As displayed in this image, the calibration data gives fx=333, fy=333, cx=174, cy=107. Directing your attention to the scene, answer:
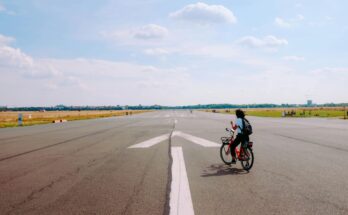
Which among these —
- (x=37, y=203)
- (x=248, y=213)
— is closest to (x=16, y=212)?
(x=37, y=203)

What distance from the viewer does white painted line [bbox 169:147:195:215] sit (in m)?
4.65

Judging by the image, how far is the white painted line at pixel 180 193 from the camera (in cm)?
465

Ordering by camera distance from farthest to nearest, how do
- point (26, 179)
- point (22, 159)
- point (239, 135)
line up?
point (22, 159), point (239, 135), point (26, 179)

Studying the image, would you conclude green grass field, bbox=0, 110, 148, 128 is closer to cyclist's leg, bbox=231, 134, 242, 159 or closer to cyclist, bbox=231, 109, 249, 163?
cyclist's leg, bbox=231, 134, 242, 159

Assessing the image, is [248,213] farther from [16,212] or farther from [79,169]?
[79,169]

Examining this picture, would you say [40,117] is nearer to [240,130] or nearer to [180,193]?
[240,130]

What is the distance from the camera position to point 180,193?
5.58 meters

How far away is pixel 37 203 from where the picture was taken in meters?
5.12

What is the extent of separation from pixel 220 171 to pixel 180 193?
2244mm

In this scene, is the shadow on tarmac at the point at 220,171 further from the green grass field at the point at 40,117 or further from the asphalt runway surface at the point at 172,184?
the green grass field at the point at 40,117

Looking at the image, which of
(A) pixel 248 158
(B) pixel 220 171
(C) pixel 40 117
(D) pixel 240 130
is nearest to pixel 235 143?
(D) pixel 240 130

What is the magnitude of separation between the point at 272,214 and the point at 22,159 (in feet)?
26.3

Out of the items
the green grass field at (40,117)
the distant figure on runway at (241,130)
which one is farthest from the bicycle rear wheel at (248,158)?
the green grass field at (40,117)

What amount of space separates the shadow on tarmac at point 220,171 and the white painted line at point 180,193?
52 cm
